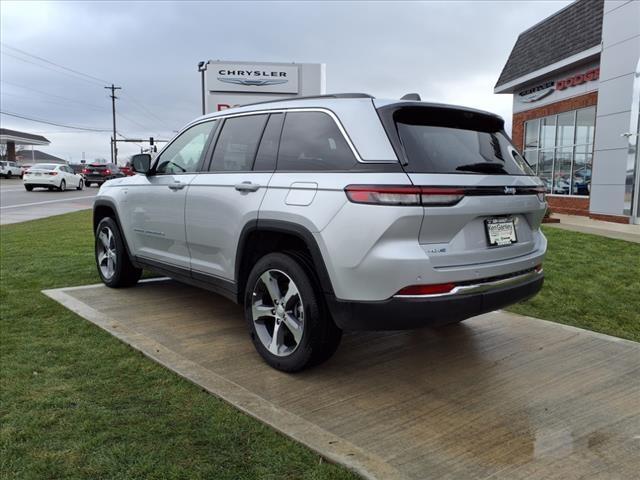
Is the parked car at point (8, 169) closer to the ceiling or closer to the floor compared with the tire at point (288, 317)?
closer to the ceiling

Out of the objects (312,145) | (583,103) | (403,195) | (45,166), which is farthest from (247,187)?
(45,166)

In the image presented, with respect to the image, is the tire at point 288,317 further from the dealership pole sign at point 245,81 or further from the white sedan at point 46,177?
the white sedan at point 46,177

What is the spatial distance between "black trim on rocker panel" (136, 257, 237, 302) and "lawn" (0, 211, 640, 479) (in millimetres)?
773

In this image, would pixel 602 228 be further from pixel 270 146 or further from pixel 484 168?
pixel 270 146

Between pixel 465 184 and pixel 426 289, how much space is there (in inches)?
26.0

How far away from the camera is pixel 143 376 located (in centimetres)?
356

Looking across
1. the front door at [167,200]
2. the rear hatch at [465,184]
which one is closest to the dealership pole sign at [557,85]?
the rear hatch at [465,184]

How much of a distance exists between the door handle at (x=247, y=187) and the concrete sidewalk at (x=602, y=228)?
9.54m

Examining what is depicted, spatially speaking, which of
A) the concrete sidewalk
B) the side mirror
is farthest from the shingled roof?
the side mirror

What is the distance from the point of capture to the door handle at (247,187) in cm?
379

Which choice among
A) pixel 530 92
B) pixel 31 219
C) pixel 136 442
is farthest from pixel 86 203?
pixel 136 442

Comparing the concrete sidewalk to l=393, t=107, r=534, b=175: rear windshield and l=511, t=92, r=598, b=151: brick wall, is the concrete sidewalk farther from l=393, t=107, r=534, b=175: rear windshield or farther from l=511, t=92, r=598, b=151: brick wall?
l=393, t=107, r=534, b=175: rear windshield

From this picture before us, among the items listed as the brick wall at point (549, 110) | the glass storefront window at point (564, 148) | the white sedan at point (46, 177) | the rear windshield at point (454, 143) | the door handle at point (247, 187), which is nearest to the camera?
the rear windshield at point (454, 143)

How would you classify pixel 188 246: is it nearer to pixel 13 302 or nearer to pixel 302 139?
pixel 302 139
